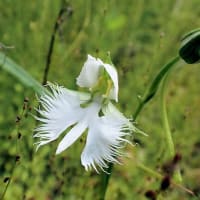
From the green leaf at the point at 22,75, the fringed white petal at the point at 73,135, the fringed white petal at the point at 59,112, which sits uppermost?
the green leaf at the point at 22,75

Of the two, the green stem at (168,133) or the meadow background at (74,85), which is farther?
the meadow background at (74,85)

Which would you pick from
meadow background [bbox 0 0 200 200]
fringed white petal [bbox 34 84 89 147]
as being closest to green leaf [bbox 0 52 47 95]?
fringed white petal [bbox 34 84 89 147]

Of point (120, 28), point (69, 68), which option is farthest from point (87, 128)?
point (120, 28)

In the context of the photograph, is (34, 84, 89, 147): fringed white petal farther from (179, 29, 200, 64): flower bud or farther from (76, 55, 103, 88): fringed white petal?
(179, 29, 200, 64): flower bud

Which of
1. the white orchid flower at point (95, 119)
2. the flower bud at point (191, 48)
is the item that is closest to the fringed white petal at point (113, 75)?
the white orchid flower at point (95, 119)

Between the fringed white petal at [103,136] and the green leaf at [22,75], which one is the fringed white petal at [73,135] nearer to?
the fringed white petal at [103,136]

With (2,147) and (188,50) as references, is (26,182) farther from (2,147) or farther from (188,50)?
(188,50)
